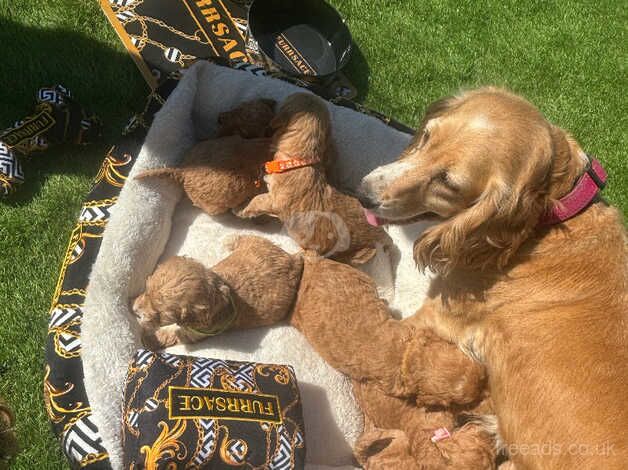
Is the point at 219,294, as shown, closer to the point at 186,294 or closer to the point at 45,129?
the point at 186,294

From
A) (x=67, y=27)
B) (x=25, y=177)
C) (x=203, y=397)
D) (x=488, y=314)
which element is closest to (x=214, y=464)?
(x=203, y=397)

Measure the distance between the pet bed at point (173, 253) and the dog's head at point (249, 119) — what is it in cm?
23

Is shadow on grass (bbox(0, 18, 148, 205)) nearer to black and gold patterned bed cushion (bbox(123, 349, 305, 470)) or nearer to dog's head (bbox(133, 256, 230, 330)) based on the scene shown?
dog's head (bbox(133, 256, 230, 330))

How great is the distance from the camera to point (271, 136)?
146 inches

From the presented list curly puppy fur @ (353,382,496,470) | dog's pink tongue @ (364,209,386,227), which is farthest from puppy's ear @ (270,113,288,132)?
curly puppy fur @ (353,382,496,470)

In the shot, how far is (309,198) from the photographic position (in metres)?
3.47

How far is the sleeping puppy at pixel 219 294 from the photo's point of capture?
9.58 feet

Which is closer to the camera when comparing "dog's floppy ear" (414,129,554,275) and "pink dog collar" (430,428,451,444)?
"dog's floppy ear" (414,129,554,275)

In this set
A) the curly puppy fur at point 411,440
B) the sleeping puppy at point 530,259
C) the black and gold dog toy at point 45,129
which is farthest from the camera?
the black and gold dog toy at point 45,129

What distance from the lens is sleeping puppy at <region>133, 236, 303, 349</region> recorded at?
2.92m

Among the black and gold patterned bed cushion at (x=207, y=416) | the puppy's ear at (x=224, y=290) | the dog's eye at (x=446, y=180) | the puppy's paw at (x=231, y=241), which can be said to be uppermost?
the dog's eye at (x=446, y=180)

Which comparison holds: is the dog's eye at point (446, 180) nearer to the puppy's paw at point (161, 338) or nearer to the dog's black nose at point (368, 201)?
the dog's black nose at point (368, 201)
